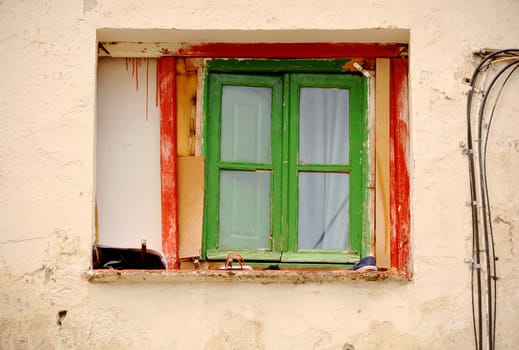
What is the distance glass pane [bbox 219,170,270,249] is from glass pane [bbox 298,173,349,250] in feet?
0.78

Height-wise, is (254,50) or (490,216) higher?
(254,50)

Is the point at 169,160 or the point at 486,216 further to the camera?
the point at 169,160

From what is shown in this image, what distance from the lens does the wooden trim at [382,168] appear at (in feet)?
22.4

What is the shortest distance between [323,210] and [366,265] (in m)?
0.59

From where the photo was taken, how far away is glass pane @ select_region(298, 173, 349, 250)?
695 cm

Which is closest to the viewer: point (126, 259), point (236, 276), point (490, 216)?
point (236, 276)

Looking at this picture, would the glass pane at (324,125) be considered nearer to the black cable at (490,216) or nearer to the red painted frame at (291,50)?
the red painted frame at (291,50)

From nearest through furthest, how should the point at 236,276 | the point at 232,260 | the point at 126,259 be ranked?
the point at 236,276 → the point at 126,259 → the point at 232,260

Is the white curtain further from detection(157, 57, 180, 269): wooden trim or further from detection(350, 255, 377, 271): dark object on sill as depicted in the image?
detection(157, 57, 180, 269): wooden trim

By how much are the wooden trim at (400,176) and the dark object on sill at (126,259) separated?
1.50 meters

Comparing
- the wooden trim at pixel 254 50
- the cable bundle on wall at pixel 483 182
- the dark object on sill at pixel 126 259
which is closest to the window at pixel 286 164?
the wooden trim at pixel 254 50

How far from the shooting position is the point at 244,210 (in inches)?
274

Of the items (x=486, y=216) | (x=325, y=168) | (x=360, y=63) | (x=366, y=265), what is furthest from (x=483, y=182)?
(x=360, y=63)

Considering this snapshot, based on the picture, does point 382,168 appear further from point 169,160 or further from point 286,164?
point 169,160
